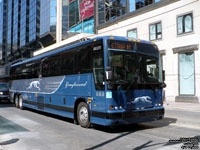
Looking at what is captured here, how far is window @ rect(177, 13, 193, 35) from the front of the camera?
69.6 ft

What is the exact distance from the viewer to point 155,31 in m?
24.7

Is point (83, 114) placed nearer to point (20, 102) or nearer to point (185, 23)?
point (20, 102)

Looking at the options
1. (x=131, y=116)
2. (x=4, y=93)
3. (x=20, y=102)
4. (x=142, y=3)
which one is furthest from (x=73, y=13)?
(x=131, y=116)

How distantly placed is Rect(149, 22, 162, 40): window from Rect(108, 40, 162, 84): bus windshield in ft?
53.4

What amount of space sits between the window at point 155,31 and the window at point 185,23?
238cm

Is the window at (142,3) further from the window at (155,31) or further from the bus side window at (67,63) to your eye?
the bus side window at (67,63)

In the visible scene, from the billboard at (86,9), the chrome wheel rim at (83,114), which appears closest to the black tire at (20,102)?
the chrome wheel rim at (83,114)

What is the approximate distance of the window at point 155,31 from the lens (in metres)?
24.3

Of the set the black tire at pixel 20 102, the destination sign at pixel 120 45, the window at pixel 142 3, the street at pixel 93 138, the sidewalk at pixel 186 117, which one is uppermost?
the window at pixel 142 3

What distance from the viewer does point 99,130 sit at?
8.34 m

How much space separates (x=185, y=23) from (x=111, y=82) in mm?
A: 16745

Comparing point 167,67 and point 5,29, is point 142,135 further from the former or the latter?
point 5,29

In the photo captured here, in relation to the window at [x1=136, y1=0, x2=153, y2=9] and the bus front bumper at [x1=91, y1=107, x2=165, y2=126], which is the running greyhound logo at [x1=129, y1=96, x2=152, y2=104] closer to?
the bus front bumper at [x1=91, y1=107, x2=165, y2=126]

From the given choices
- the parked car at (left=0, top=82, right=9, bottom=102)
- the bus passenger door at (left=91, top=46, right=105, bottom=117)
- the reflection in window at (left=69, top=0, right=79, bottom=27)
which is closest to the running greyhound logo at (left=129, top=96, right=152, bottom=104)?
the bus passenger door at (left=91, top=46, right=105, bottom=117)
